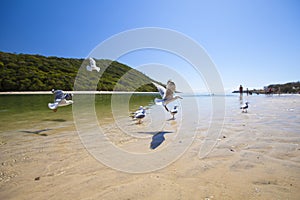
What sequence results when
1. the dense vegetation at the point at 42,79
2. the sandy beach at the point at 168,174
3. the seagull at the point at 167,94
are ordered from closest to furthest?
the sandy beach at the point at 168,174 → the seagull at the point at 167,94 → the dense vegetation at the point at 42,79

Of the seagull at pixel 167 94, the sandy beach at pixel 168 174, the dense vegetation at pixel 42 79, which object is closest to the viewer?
the sandy beach at pixel 168 174

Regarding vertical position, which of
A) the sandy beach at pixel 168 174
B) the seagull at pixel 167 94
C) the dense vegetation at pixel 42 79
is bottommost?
the sandy beach at pixel 168 174

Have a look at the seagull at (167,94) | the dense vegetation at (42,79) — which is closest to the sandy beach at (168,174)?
the seagull at (167,94)

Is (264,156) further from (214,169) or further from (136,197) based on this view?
(136,197)

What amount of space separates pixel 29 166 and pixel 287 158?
186 inches

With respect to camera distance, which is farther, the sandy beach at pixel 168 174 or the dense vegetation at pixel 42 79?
the dense vegetation at pixel 42 79

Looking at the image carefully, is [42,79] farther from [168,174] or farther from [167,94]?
[168,174]

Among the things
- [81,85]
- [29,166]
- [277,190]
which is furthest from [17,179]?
[81,85]

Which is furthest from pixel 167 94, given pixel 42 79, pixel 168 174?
pixel 42 79

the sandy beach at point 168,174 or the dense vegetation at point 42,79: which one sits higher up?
the dense vegetation at point 42,79

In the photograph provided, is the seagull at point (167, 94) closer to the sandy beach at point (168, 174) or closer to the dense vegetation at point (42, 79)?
the sandy beach at point (168, 174)

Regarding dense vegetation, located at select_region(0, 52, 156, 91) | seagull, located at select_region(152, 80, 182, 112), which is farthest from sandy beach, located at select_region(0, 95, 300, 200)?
dense vegetation, located at select_region(0, 52, 156, 91)

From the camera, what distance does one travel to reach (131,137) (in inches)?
206

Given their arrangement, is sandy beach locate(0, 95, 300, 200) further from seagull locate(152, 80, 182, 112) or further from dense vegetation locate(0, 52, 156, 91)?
dense vegetation locate(0, 52, 156, 91)
